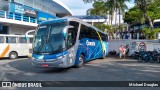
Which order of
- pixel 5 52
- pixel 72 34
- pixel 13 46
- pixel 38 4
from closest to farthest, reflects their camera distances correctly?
pixel 72 34, pixel 5 52, pixel 13 46, pixel 38 4

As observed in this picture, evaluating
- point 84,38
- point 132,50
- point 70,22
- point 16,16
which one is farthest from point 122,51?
point 16,16

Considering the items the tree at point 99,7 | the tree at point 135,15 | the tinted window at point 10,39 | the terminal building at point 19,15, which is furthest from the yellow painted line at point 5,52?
the tree at point 135,15

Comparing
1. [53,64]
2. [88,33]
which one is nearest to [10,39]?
[88,33]

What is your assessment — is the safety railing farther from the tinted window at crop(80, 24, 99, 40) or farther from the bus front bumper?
the bus front bumper

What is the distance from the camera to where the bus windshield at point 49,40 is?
13.2 m

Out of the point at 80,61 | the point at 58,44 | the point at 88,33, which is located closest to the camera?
the point at 58,44

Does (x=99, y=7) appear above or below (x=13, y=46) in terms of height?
above

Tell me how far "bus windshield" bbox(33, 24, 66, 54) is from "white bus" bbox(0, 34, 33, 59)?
860 cm

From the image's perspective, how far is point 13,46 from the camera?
75.6 ft

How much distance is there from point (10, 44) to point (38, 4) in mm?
21567

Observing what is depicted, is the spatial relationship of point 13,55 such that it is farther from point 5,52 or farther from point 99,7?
point 99,7

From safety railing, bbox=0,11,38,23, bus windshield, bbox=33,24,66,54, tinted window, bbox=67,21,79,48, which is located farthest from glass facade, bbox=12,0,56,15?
bus windshield, bbox=33,24,66,54

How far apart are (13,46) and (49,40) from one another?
10.8 m

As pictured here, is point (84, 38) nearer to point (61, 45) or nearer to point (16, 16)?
point (61, 45)
